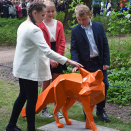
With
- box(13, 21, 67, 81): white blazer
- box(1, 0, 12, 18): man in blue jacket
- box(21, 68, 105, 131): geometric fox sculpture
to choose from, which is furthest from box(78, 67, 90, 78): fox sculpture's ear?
box(1, 0, 12, 18): man in blue jacket

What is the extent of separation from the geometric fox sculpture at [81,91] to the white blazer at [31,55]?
0.32 m

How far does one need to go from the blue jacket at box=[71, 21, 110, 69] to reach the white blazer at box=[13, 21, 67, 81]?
738 mm

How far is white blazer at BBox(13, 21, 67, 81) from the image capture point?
295 cm

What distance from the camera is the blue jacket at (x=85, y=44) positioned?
12.0 ft

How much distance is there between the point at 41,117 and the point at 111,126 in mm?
1283

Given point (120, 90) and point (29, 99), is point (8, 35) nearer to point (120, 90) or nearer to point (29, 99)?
point (120, 90)

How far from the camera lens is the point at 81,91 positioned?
9.53 ft

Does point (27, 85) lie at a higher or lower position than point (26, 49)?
lower

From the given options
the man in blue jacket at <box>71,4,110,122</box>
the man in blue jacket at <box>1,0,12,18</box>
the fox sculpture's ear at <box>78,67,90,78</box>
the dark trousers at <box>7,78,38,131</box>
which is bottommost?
the dark trousers at <box>7,78,38,131</box>

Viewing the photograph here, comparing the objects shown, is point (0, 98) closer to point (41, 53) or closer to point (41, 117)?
point (41, 117)

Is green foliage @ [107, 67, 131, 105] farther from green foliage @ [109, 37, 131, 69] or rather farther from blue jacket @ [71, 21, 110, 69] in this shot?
blue jacket @ [71, 21, 110, 69]

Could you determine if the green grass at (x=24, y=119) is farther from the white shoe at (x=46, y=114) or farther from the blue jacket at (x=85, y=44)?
the blue jacket at (x=85, y=44)

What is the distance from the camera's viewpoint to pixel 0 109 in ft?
15.0

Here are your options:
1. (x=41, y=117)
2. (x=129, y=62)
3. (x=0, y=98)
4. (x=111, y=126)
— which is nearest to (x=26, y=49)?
(x=41, y=117)
